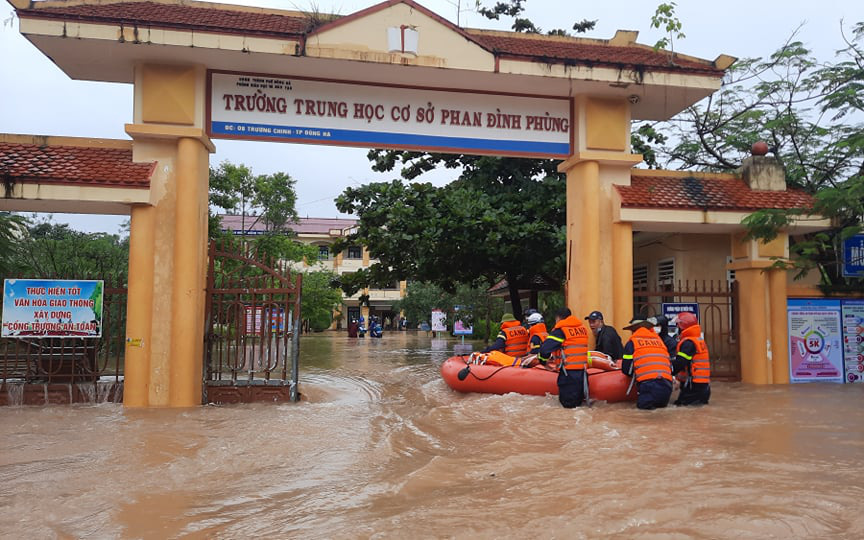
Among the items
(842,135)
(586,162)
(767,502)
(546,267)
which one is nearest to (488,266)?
(546,267)

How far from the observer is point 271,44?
9.93 m

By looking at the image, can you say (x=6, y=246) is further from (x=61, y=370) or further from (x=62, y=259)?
(x=62, y=259)

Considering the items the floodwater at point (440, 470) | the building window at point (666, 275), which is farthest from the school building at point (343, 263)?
the floodwater at point (440, 470)

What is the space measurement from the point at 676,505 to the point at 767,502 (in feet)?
2.21

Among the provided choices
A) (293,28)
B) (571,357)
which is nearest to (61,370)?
(293,28)

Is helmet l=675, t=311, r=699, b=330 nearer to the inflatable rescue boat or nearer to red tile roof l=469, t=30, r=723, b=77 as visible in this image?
the inflatable rescue boat

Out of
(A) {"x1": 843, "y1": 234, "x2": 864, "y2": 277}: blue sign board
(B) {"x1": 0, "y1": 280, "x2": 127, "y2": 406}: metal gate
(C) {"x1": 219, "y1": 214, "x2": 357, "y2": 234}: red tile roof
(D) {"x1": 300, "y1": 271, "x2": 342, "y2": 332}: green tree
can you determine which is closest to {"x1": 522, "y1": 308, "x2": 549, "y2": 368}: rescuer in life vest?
(A) {"x1": 843, "y1": 234, "x2": 864, "y2": 277}: blue sign board

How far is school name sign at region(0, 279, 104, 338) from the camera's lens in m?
9.66

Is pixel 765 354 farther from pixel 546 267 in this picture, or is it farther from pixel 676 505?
pixel 676 505

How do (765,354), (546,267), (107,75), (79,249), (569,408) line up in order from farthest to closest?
(79,249) → (546,267) → (765,354) → (107,75) → (569,408)

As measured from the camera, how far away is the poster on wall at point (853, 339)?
12016 millimetres

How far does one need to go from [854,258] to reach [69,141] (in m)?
13.6

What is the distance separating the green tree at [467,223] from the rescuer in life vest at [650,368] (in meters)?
4.92

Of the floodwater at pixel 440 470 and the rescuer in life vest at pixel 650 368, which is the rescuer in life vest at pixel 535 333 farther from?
the rescuer in life vest at pixel 650 368
